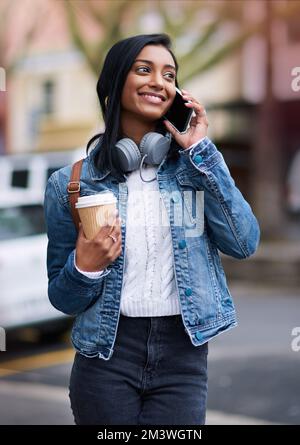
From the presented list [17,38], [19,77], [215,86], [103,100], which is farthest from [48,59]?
[103,100]

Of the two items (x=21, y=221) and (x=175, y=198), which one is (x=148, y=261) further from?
(x=21, y=221)

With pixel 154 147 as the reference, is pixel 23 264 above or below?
below

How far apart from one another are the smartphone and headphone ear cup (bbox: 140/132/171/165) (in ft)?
0.19

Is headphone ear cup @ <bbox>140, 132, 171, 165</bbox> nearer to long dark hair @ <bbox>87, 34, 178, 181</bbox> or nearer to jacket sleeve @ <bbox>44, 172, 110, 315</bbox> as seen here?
long dark hair @ <bbox>87, 34, 178, 181</bbox>

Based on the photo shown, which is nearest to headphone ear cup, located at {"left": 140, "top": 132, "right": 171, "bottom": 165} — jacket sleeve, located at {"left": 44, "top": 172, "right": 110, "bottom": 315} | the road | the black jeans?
A: jacket sleeve, located at {"left": 44, "top": 172, "right": 110, "bottom": 315}

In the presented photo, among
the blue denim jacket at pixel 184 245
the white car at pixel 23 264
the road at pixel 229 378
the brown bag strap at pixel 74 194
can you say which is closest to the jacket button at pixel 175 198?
the blue denim jacket at pixel 184 245

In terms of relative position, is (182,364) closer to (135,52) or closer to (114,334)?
(114,334)

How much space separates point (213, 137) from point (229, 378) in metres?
12.0

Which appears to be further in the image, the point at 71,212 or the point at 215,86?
the point at 215,86

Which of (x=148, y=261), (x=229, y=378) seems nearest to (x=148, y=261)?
(x=148, y=261)

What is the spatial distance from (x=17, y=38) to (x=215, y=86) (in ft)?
13.4

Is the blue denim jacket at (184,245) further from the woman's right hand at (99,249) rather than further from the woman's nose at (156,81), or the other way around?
the woman's nose at (156,81)

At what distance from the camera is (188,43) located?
46.9 feet

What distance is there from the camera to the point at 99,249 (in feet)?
6.32
